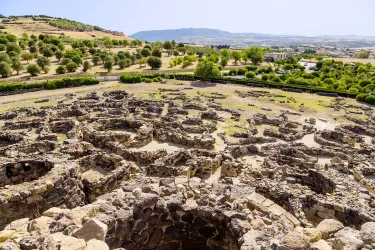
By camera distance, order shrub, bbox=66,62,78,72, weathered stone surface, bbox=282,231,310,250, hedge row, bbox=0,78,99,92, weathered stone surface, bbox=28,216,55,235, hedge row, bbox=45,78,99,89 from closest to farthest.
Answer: weathered stone surface, bbox=282,231,310,250 → weathered stone surface, bbox=28,216,55,235 → hedge row, bbox=0,78,99,92 → hedge row, bbox=45,78,99,89 → shrub, bbox=66,62,78,72

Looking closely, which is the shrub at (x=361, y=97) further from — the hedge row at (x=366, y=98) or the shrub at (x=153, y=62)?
the shrub at (x=153, y=62)

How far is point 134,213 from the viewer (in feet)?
33.8

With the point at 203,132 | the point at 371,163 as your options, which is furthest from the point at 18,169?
the point at 371,163

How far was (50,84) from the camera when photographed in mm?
58000

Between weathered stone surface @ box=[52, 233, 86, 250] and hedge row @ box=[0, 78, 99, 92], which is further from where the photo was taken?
hedge row @ box=[0, 78, 99, 92]

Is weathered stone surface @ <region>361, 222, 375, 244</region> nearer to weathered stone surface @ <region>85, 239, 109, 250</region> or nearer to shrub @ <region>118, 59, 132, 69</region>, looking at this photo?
weathered stone surface @ <region>85, 239, 109, 250</region>

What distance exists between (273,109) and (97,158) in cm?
3152

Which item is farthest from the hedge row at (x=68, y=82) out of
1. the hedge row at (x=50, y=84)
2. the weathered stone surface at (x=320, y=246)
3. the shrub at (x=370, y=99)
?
the weathered stone surface at (x=320, y=246)

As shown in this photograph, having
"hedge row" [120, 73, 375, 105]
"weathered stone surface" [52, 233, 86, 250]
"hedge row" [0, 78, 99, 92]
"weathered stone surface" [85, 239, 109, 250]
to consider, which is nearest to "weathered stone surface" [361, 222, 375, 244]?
"weathered stone surface" [85, 239, 109, 250]

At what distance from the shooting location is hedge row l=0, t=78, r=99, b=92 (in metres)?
54.4

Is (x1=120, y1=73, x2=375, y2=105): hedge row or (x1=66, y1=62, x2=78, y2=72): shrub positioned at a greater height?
(x1=66, y1=62, x2=78, y2=72): shrub

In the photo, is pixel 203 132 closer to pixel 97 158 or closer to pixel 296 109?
pixel 97 158

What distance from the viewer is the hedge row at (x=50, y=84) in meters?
54.4

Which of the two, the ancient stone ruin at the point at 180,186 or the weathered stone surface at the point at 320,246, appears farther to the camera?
the ancient stone ruin at the point at 180,186
